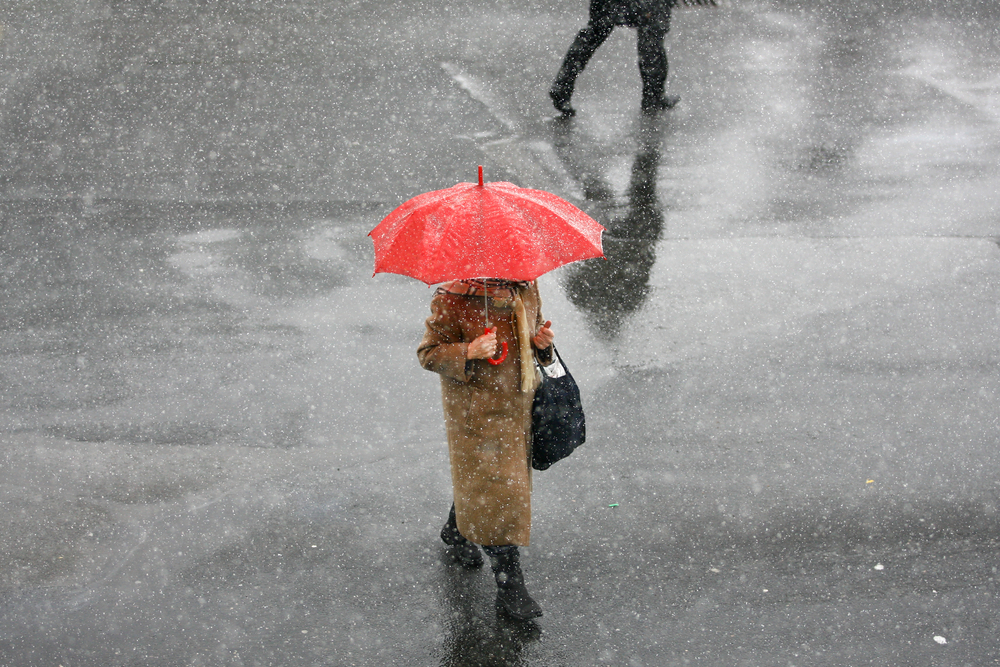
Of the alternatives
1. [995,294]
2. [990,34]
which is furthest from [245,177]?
[990,34]

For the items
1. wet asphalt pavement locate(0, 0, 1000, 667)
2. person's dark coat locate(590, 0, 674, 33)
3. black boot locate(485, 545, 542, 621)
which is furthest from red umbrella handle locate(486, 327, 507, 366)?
person's dark coat locate(590, 0, 674, 33)

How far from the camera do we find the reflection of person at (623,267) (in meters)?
6.51

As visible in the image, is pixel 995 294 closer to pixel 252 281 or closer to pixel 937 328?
pixel 937 328

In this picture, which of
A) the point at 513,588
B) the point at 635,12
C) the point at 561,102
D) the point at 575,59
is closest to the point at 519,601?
the point at 513,588

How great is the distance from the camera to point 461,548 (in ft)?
14.8

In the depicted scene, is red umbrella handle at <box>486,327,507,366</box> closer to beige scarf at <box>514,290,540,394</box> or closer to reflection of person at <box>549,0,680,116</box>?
beige scarf at <box>514,290,540,394</box>

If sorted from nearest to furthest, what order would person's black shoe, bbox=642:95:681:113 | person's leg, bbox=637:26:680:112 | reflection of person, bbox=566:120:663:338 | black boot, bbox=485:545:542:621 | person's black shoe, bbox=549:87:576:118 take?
black boot, bbox=485:545:542:621 < reflection of person, bbox=566:120:663:338 < person's leg, bbox=637:26:680:112 < person's black shoe, bbox=549:87:576:118 < person's black shoe, bbox=642:95:681:113

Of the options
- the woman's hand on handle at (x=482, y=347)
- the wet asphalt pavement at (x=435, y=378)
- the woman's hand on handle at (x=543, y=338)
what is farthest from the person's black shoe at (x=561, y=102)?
the woman's hand on handle at (x=482, y=347)

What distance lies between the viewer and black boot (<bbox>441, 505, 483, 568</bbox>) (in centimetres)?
450

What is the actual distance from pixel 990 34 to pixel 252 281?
9209mm

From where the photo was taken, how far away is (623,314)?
254 inches

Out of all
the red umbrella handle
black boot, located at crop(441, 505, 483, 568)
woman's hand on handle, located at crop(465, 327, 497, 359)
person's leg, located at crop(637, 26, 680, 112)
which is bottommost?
black boot, located at crop(441, 505, 483, 568)

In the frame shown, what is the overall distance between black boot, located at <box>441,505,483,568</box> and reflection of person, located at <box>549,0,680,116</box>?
551 centimetres

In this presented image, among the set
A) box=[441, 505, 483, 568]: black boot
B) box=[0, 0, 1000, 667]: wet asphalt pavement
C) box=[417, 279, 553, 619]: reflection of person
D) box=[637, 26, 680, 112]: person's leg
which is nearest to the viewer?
box=[417, 279, 553, 619]: reflection of person
